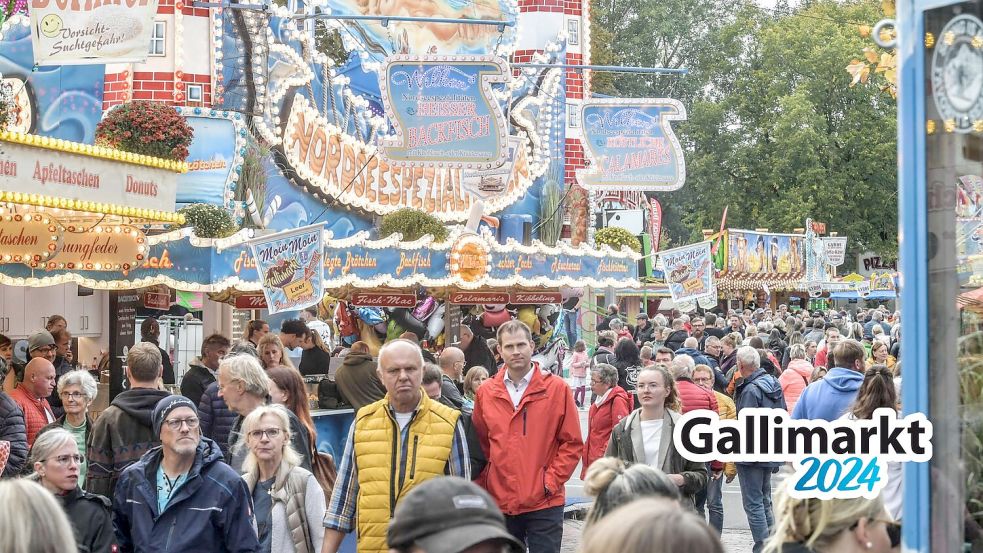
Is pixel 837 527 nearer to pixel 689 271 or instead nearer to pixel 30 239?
pixel 30 239

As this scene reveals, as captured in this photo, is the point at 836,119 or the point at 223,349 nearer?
A: the point at 223,349

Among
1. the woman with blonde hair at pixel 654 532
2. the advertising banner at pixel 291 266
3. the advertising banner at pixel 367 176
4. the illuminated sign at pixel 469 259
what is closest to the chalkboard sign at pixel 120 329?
the advertising banner at pixel 291 266

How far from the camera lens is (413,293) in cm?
1995

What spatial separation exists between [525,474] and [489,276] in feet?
39.4

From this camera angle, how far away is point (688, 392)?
10.2m

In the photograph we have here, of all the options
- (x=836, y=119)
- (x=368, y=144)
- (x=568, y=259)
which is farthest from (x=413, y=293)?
(x=836, y=119)

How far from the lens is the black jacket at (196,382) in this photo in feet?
33.8

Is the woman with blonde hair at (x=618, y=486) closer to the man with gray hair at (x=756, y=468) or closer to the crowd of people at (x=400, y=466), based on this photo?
the crowd of people at (x=400, y=466)

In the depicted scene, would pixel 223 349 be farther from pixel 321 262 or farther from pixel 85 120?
pixel 85 120

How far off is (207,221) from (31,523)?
12323 millimetres

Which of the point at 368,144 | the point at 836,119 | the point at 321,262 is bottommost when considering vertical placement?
the point at 321,262

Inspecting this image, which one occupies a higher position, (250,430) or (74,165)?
(74,165)

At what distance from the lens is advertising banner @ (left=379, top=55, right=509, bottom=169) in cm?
1670

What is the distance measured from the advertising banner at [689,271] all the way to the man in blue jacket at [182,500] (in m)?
17.9
